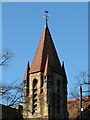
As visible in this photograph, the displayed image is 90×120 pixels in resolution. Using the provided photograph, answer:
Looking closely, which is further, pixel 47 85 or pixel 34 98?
pixel 34 98

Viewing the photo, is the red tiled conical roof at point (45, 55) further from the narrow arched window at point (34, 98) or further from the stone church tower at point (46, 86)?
the narrow arched window at point (34, 98)

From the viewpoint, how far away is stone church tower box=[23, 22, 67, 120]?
69.7 meters

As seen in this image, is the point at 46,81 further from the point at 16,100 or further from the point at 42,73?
the point at 16,100

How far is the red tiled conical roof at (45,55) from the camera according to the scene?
2881 inches

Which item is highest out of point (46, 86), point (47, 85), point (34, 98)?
point (47, 85)

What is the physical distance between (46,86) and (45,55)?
20.7 ft

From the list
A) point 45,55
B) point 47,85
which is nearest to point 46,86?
point 47,85

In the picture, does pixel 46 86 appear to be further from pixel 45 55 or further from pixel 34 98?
pixel 45 55

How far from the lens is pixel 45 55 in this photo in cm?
7494

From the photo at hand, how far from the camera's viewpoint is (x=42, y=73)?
72.4 meters

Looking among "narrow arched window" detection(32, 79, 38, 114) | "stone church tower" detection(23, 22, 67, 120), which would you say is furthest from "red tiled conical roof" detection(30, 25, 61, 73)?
"narrow arched window" detection(32, 79, 38, 114)

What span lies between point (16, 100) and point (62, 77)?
45661 mm

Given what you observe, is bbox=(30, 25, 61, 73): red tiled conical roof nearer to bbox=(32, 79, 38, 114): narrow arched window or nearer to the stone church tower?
the stone church tower

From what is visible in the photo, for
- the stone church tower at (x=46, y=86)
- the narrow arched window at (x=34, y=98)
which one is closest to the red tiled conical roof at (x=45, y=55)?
the stone church tower at (x=46, y=86)
